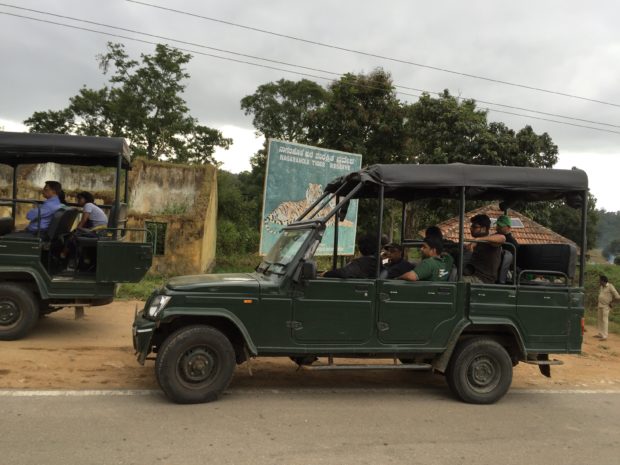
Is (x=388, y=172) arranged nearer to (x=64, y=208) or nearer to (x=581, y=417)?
(x=581, y=417)

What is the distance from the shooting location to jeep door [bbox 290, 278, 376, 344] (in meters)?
5.16

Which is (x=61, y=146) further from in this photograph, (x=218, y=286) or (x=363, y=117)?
(x=363, y=117)

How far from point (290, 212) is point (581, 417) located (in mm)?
8800

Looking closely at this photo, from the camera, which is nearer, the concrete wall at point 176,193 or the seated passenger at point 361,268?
the seated passenger at point 361,268

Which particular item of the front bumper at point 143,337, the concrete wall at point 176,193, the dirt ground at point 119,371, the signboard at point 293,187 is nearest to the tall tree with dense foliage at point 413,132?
the signboard at point 293,187

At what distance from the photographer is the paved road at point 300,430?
3.94m

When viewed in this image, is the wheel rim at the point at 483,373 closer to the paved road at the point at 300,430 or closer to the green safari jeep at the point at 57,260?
the paved road at the point at 300,430

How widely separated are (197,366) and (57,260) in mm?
4128

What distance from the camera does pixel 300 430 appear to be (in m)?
4.51

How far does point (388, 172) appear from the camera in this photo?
5367 millimetres

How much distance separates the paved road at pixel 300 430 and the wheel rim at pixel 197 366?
0.81 ft

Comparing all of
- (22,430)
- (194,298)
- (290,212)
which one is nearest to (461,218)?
(194,298)

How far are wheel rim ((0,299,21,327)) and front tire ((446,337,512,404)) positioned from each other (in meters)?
5.79

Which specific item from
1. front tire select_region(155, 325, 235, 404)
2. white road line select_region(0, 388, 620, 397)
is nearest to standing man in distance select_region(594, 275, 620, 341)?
white road line select_region(0, 388, 620, 397)
